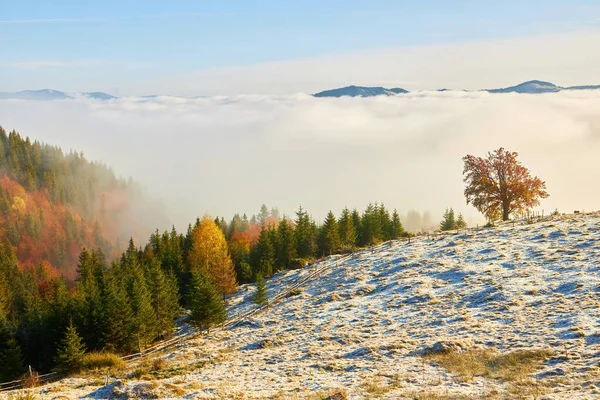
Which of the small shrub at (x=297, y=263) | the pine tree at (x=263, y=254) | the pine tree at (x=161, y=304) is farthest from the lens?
the pine tree at (x=263, y=254)

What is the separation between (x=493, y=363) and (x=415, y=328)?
888 centimetres

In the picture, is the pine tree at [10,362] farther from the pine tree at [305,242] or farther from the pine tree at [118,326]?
the pine tree at [305,242]

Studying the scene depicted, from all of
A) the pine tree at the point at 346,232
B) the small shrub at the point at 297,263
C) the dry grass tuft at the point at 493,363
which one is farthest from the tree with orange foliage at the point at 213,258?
the dry grass tuft at the point at 493,363

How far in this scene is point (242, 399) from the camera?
2417 centimetres

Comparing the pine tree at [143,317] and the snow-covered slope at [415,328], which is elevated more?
the snow-covered slope at [415,328]

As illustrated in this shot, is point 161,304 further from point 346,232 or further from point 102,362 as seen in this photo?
point 346,232

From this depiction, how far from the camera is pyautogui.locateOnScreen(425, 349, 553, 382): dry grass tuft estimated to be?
24.6 meters

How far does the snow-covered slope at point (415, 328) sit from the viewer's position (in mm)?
24969

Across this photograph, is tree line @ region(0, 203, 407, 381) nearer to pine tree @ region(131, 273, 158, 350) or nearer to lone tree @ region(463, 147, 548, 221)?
pine tree @ region(131, 273, 158, 350)

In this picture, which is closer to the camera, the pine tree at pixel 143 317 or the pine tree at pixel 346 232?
the pine tree at pixel 143 317

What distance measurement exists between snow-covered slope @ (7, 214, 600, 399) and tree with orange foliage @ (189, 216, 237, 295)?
975 centimetres

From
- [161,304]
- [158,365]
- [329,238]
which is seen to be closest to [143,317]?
[161,304]

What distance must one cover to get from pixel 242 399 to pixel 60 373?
21.1m

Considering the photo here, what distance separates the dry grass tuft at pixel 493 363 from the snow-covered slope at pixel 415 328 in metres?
0.63
